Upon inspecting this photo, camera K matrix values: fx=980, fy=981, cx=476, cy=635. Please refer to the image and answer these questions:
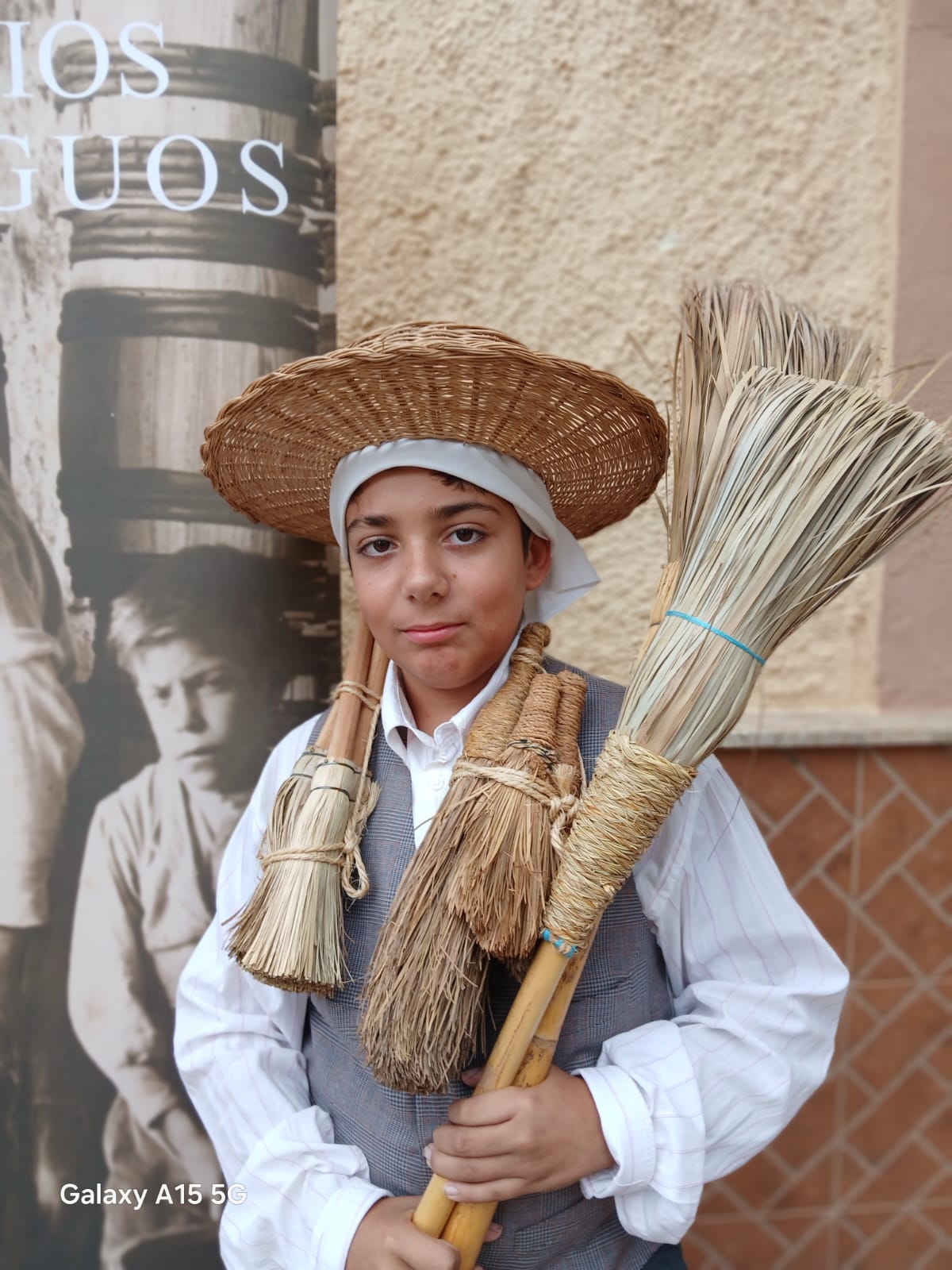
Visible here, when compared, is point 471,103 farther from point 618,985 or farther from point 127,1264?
point 127,1264

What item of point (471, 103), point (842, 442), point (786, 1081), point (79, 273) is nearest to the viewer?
point (842, 442)

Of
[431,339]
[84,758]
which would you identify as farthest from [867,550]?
[84,758]

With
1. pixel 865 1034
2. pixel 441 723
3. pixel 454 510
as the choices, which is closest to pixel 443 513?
pixel 454 510

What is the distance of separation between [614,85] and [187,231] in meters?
1.06

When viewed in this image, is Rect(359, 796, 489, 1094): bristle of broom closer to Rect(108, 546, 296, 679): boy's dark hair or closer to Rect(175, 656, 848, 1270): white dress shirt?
Rect(175, 656, 848, 1270): white dress shirt

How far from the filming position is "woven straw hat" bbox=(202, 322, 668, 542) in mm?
1087

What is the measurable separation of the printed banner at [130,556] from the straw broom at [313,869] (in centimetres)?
31

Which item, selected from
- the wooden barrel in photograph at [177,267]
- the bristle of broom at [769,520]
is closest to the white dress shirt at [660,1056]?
the bristle of broom at [769,520]

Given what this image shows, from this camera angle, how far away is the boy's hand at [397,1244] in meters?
1.08

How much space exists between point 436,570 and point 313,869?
39cm

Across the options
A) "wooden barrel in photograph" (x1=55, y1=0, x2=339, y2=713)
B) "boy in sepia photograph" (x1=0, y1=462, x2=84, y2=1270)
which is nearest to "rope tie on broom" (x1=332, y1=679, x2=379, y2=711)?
"wooden barrel in photograph" (x1=55, y1=0, x2=339, y2=713)

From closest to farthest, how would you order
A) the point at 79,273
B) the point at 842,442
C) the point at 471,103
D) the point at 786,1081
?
the point at 842,442
the point at 786,1081
the point at 79,273
the point at 471,103

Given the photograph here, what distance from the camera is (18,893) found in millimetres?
1483

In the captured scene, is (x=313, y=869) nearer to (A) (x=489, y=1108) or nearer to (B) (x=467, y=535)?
(A) (x=489, y=1108)
